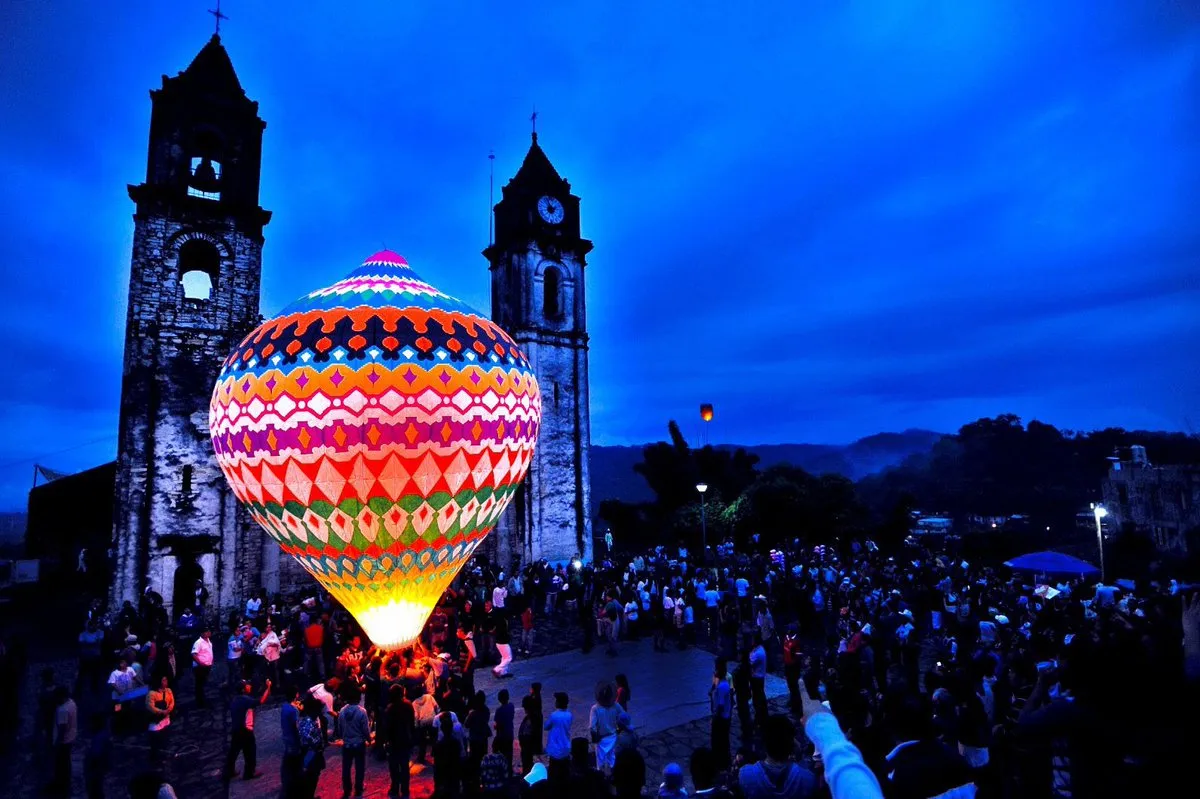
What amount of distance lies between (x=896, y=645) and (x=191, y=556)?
61.7 feet

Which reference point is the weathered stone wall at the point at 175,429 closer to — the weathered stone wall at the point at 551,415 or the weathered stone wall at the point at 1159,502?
the weathered stone wall at the point at 551,415

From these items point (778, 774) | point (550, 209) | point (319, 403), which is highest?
point (550, 209)

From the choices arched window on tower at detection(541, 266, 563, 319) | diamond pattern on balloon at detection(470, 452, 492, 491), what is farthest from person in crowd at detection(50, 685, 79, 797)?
arched window on tower at detection(541, 266, 563, 319)

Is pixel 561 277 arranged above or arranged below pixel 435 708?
above

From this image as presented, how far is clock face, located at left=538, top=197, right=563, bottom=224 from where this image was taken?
88.8 feet

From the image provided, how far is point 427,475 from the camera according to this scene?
9.82m

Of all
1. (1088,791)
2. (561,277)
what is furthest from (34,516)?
(1088,791)

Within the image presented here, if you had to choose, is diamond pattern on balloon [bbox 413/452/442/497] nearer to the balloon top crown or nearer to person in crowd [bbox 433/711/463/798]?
the balloon top crown

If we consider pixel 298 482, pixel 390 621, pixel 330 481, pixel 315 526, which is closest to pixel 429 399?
pixel 330 481

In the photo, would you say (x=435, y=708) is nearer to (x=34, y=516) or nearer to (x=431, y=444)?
(x=431, y=444)

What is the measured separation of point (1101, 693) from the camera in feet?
6.75

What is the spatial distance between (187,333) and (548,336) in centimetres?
1307

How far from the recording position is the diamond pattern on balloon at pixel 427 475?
9742 mm

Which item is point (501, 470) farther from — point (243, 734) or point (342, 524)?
point (243, 734)
